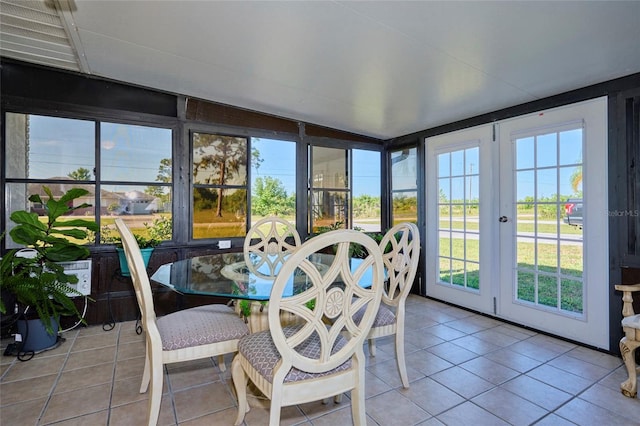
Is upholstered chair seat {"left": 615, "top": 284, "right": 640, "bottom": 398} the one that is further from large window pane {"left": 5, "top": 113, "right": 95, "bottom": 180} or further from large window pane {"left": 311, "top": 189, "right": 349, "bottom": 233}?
large window pane {"left": 5, "top": 113, "right": 95, "bottom": 180}

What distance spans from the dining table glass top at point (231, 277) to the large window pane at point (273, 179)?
1257 millimetres

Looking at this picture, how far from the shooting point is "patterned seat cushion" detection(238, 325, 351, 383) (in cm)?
138

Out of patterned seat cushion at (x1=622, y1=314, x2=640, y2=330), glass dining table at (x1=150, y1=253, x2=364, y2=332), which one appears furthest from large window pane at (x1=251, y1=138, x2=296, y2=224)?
patterned seat cushion at (x1=622, y1=314, x2=640, y2=330)

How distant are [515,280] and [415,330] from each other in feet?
3.77

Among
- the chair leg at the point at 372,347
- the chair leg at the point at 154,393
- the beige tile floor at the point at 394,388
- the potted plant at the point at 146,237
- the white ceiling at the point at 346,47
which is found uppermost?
the white ceiling at the point at 346,47

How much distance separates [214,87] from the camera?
10.4ft

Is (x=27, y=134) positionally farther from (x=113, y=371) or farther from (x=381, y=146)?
(x=381, y=146)

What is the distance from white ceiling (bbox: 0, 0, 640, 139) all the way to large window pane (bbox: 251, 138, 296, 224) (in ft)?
2.60

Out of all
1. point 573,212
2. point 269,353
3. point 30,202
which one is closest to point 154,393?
point 269,353

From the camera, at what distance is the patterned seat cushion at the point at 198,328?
66.6 inches

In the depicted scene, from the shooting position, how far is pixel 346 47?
225 cm

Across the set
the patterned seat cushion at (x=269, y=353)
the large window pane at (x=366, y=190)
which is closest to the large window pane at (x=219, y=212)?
the large window pane at (x=366, y=190)

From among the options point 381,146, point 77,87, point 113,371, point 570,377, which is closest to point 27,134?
point 77,87

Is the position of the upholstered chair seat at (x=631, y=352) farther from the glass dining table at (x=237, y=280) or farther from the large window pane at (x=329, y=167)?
the large window pane at (x=329, y=167)
